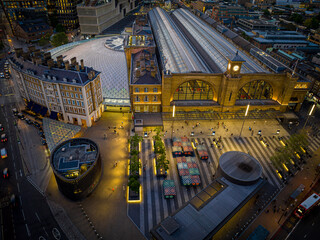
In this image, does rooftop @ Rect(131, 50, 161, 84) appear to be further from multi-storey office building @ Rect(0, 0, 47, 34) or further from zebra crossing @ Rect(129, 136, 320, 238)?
multi-storey office building @ Rect(0, 0, 47, 34)

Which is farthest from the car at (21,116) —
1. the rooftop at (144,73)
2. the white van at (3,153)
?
the rooftop at (144,73)

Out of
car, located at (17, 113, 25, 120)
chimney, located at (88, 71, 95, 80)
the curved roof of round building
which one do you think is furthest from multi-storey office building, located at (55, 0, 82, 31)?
chimney, located at (88, 71, 95, 80)

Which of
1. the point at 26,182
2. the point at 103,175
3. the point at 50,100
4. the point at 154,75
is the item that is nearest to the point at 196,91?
the point at 154,75

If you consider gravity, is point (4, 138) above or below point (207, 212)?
below

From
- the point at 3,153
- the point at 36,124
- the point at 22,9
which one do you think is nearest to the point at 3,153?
the point at 3,153

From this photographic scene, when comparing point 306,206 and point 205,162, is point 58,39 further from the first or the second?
point 306,206

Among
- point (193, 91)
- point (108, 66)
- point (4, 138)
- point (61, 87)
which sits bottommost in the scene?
point (4, 138)

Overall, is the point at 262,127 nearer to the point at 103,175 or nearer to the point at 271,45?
the point at 103,175
